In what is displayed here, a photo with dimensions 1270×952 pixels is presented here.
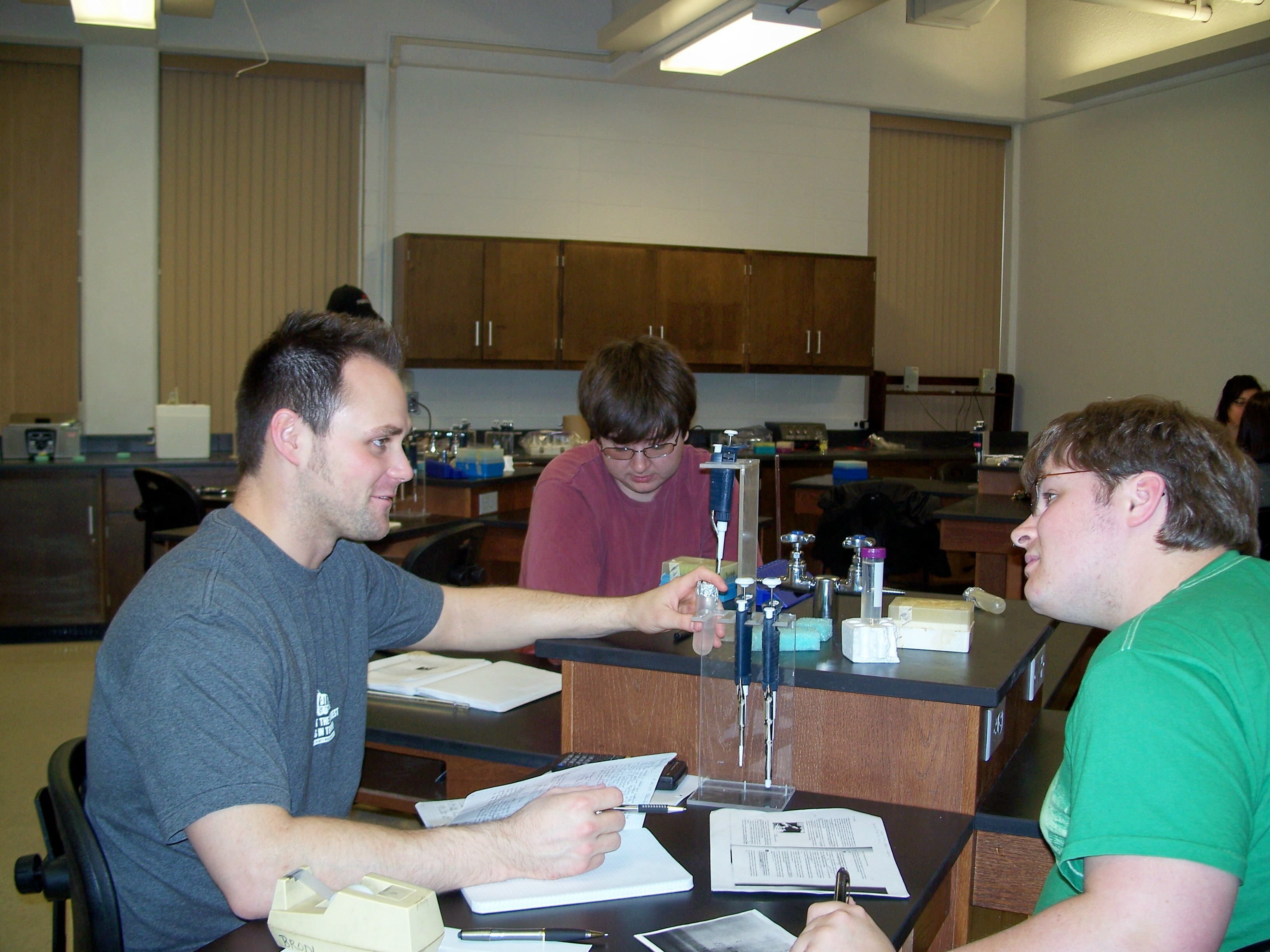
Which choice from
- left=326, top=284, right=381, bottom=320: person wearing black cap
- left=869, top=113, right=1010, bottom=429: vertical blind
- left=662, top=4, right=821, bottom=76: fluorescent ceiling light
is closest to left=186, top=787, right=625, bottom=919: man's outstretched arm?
left=662, top=4, right=821, bottom=76: fluorescent ceiling light

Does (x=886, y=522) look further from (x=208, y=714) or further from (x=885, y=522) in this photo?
(x=208, y=714)

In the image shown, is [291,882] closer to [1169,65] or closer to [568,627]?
[568,627]

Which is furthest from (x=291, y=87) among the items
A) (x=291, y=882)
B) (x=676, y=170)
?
(x=291, y=882)

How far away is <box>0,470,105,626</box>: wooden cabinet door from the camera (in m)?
5.33

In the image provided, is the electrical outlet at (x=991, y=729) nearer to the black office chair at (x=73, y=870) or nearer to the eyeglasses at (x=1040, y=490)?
the eyeglasses at (x=1040, y=490)

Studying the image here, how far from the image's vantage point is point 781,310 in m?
7.05

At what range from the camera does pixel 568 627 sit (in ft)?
6.24

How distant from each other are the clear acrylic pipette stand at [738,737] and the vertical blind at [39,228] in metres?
5.47

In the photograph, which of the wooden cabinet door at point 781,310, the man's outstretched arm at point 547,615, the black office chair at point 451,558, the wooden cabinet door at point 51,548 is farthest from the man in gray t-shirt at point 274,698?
the wooden cabinet door at point 781,310

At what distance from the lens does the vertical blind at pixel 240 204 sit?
6207mm

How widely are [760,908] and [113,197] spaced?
6.06 meters

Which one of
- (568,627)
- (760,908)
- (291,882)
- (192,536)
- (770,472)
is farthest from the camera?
(770,472)

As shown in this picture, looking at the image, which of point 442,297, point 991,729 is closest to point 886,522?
point 442,297

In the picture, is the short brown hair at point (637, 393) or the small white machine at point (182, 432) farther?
the small white machine at point (182, 432)
